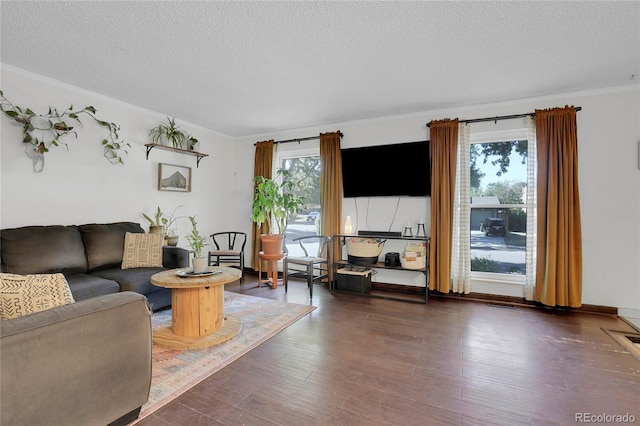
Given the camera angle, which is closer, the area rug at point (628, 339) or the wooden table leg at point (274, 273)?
the area rug at point (628, 339)

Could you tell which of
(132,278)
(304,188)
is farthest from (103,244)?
(304,188)

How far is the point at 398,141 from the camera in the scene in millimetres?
4297

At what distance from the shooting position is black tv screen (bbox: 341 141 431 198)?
13.5 ft

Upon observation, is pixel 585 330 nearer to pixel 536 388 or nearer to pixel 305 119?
pixel 536 388

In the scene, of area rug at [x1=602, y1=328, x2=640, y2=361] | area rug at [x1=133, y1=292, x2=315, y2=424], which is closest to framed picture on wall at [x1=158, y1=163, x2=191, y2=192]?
area rug at [x1=133, y1=292, x2=315, y2=424]

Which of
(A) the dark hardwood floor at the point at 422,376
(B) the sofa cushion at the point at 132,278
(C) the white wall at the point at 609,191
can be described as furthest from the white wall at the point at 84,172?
(C) the white wall at the point at 609,191

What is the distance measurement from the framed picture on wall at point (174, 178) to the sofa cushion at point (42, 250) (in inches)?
53.8

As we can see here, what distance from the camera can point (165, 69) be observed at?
9.68ft

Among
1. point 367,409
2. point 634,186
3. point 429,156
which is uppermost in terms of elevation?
point 429,156

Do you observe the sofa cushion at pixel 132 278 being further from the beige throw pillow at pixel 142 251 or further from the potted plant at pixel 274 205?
the potted plant at pixel 274 205

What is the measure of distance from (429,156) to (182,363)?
365 cm

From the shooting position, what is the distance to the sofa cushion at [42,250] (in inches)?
105

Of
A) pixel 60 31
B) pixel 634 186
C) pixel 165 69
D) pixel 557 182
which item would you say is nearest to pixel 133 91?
pixel 165 69

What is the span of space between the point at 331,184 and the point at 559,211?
285 centimetres
